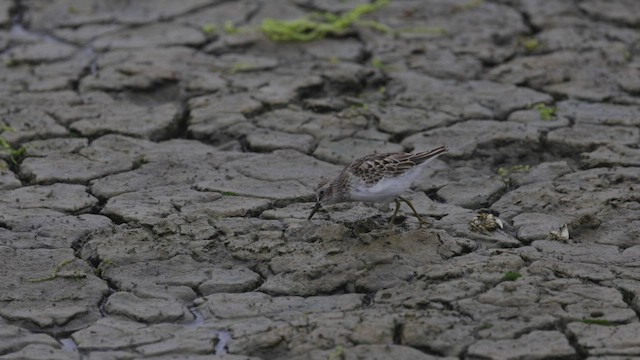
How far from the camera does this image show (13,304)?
5082 millimetres

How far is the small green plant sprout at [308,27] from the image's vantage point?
9039mm

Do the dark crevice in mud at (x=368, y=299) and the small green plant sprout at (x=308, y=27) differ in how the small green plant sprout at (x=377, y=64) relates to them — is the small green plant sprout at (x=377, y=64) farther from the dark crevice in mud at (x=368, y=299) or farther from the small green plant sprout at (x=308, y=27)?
the dark crevice in mud at (x=368, y=299)

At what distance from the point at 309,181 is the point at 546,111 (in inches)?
76.3

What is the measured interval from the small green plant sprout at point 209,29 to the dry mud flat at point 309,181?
0.06ft

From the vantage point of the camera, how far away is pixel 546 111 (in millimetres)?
7562

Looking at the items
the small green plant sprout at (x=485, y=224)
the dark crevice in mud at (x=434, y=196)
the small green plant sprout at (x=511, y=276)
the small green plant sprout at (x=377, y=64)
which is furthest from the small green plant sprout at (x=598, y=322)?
the small green plant sprout at (x=377, y=64)

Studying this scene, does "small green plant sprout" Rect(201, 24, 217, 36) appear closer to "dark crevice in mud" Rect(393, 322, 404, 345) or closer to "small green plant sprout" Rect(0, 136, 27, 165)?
"small green plant sprout" Rect(0, 136, 27, 165)

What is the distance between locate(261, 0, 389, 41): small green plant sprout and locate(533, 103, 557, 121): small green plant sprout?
214cm

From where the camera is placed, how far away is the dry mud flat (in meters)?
4.83

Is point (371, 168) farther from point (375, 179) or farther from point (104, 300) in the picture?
point (104, 300)

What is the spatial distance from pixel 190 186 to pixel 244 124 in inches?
40.9

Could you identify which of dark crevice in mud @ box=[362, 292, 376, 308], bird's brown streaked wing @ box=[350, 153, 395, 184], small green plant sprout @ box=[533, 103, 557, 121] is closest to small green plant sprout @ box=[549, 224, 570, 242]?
bird's brown streaked wing @ box=[350, 153, 395, 184]

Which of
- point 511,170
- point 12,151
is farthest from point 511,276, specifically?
point 12,151

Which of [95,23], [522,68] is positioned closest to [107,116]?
[95,23]
